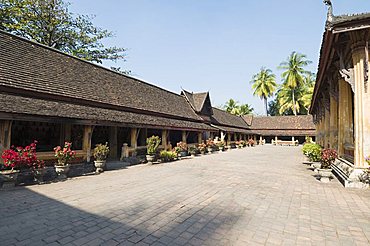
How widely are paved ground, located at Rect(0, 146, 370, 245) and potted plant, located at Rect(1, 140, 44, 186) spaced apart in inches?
20.7

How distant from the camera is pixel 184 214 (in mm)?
4574

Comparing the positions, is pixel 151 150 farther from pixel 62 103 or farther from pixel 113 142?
pixel 62 103

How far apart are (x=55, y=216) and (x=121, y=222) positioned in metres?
1.47

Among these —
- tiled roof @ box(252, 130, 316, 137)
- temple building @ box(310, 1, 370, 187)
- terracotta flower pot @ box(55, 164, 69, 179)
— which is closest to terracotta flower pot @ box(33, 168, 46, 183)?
terracotta flower pot @ box(55, 164, 69, 179)

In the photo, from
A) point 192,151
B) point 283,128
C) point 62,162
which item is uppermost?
point 283,128

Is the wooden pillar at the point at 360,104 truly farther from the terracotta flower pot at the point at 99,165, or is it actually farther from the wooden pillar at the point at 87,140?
the wooden pillar at the point at 87,140

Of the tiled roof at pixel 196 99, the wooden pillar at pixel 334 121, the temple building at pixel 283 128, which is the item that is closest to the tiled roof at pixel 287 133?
the temple building at pixel 283 128

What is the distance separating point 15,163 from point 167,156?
28.6ft

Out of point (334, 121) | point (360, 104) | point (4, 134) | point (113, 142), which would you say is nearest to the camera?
point (360, 104)

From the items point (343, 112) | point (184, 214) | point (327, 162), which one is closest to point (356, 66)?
point (343, 112)

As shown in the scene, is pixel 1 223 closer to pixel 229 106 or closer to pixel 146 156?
pixel 146 156

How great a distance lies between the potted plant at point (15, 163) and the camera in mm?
6691

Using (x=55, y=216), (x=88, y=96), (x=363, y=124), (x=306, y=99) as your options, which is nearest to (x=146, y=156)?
(x=88, y=96)

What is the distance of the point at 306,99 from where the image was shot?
47031 millimetres
